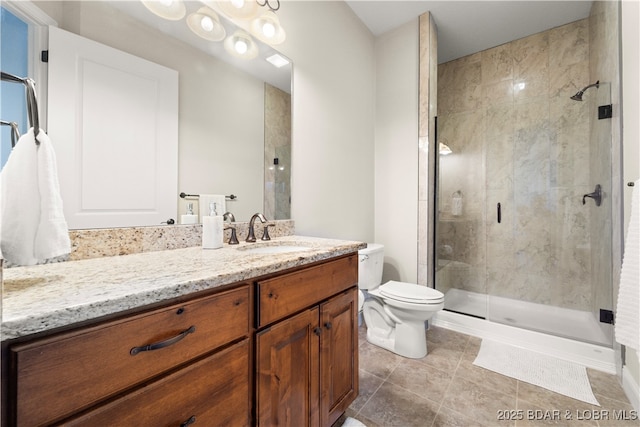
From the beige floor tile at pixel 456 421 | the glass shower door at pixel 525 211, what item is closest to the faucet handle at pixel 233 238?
the beige floor tile at pixel 456 421

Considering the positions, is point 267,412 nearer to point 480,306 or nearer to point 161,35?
point 161,35

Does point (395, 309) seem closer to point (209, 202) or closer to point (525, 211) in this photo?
point (209, 202)

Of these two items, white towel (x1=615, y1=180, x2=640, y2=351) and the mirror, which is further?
white towel (x1=615, y1=180, x2=640, y2=351)

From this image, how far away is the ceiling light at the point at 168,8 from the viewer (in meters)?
1.09

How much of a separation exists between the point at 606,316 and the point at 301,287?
234cm

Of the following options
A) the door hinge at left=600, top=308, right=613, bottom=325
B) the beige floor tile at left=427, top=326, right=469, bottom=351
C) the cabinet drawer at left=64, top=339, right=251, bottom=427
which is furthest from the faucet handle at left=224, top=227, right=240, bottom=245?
the door hinge at left=600, top=308, right=613, bottom=325

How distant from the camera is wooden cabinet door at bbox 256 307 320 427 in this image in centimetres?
81

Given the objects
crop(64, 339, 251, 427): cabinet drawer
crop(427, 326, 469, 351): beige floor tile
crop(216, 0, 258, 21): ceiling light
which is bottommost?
crop(427, 326, 469, 351): beige floor tile

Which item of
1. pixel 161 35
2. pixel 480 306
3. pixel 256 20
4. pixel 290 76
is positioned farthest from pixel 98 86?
pixel 480 306

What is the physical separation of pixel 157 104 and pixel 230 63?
1.67 feet

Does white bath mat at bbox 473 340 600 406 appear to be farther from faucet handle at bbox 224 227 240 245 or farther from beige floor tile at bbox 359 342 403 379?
faucet handle at bbox 224 227 240 245

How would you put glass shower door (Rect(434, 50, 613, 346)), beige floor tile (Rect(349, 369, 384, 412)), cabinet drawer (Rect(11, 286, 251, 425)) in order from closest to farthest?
cabinet drawer (Rect(11, 286, 251, 425)), beige floor tile (Rect(349, 369, 384, 412)), glass shower door (Rect(434, 50, 613, 346))

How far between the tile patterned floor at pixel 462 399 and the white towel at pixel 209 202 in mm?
1257

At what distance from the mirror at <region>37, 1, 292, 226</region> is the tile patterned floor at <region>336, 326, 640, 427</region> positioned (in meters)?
1.21
